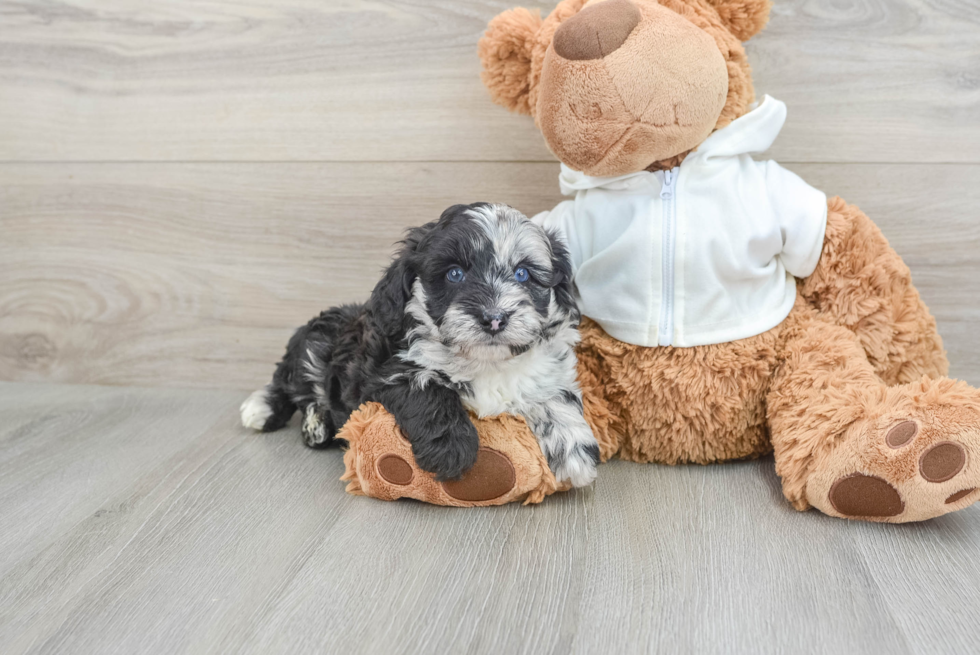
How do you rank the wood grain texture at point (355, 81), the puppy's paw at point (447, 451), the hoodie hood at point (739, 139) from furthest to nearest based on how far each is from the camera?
the wood grain texture at point (355, 81) → the hoodie hood at point (739, 139) → the puppy's paw at point (447, 451)

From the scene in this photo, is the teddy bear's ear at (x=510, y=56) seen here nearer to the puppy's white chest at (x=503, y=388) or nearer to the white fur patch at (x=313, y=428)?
the puppy's white chest at (x=503, y=388)

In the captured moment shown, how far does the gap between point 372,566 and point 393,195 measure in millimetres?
1047

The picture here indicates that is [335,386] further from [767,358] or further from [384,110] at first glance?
[767,358]

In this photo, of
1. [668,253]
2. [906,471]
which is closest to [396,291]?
[668,253]

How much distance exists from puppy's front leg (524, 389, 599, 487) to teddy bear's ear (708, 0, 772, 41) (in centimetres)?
79

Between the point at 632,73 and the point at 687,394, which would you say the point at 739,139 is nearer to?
the point at 632,73

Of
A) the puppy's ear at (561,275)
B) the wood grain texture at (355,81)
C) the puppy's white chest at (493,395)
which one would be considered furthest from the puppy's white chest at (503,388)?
the wood grain texture at (355,81)

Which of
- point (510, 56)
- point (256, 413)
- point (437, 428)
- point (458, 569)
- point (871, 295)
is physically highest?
point (510, 56)

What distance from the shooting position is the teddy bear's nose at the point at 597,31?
1227 millimetres

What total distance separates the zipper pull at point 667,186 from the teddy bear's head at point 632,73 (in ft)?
0.08

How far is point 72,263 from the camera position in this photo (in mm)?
Answer: 2131

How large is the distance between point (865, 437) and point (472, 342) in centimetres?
68

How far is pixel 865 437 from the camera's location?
1.22m

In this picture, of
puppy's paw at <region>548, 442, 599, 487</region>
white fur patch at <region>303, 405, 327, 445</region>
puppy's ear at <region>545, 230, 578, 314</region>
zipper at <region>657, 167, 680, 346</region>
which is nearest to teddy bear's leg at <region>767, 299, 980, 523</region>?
zipper at <region>657, 167, 680, 346</region>
